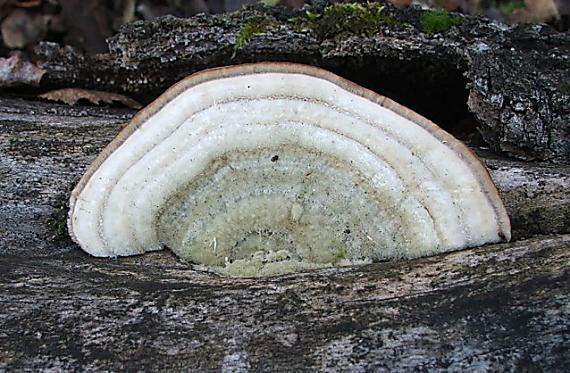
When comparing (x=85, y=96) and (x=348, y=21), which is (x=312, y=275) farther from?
(x=85, y=96)

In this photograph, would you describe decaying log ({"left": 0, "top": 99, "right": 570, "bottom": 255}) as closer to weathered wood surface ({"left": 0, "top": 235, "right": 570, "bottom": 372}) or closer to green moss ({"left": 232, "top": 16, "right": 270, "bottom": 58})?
weathered wood surface ({"left": 0, "top": 235, "right": 570, "bottom": 372})

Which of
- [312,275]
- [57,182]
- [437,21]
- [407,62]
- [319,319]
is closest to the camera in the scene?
[319,319]

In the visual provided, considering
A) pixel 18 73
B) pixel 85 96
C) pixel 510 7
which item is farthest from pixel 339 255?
pixel 510 7

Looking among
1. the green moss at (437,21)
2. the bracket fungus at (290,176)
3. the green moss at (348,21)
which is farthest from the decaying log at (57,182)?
the green moss at (348,21)

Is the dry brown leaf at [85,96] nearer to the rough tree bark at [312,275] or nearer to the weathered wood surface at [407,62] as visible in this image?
the weathered wood surface at [407,62]

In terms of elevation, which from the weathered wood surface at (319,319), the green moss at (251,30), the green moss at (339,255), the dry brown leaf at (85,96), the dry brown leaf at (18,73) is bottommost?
the weathered wood surface at (319,319)

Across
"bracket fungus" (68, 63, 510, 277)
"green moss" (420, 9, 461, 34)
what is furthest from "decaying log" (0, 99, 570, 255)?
"green moss" (420, 9, 461, 34)

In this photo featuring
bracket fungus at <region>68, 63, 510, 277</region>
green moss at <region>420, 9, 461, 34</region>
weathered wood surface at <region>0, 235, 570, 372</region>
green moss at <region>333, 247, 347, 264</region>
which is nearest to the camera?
weathered wood surface at <region>0, 235, 570, 372</region>
